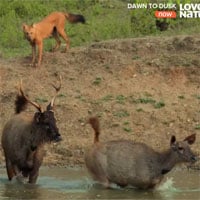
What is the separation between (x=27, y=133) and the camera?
45.8 feet

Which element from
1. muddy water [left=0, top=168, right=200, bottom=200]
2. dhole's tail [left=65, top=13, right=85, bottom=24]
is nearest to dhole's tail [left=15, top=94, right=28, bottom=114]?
muddy water [left=0, top=168, right=200, bottom=200]

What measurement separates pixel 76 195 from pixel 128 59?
7.29m

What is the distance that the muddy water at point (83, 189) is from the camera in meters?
13.1

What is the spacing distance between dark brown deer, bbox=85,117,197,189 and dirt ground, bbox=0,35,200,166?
8.53 ft

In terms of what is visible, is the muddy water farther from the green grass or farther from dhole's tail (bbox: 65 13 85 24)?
the green grass

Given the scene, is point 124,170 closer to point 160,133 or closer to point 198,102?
point 160,133

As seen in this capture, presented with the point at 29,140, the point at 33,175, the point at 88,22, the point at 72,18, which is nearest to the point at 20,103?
the point at 29,140

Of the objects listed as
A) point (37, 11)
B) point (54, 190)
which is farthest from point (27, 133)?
point (37, 11)

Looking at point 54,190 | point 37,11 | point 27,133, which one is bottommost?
point 54,190

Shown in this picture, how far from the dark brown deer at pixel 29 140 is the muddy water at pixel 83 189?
0.80ft

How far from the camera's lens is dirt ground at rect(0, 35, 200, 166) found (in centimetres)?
1733

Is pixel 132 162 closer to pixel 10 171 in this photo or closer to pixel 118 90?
pixel 10 171

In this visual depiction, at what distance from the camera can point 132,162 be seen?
44.4 feet

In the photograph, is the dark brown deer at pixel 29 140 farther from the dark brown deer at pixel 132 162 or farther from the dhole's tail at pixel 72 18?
the dhole's tail at pixel 72 18
